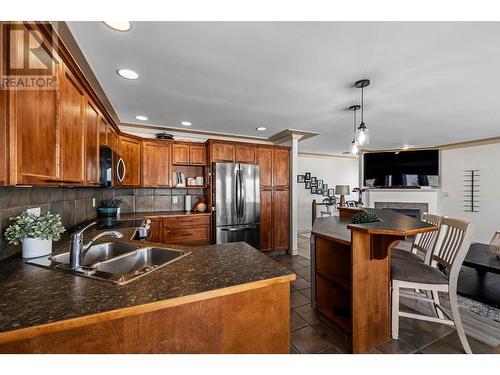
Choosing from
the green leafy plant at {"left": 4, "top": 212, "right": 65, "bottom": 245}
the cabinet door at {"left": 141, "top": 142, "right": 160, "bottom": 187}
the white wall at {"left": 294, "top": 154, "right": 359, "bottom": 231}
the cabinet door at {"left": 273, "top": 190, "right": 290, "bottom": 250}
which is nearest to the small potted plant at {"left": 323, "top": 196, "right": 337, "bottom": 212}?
the white wall at {"left": 294, "top": 154, "right": 359, "bottom": 231}

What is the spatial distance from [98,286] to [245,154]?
325 cm

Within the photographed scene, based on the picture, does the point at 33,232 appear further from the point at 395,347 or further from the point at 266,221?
the point at 266,221

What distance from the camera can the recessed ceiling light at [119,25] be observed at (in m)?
1.38

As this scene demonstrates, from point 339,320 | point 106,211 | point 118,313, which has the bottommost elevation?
point 339,320

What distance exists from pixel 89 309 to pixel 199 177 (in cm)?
336

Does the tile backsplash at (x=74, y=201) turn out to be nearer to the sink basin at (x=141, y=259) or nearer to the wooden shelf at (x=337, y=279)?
the sink basin at (x=141, y=259)

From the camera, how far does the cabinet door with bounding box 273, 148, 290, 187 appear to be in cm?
419

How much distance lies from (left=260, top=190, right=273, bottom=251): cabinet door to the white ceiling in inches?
55.0

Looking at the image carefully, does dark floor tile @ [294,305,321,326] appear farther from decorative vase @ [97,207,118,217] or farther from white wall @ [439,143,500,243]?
white wall @ [439,143,500,243]

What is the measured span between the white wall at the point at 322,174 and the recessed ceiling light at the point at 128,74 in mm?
5385

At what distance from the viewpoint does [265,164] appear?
4.11m

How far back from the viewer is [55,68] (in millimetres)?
1253

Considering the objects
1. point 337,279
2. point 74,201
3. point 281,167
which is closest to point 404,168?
point 281,167
